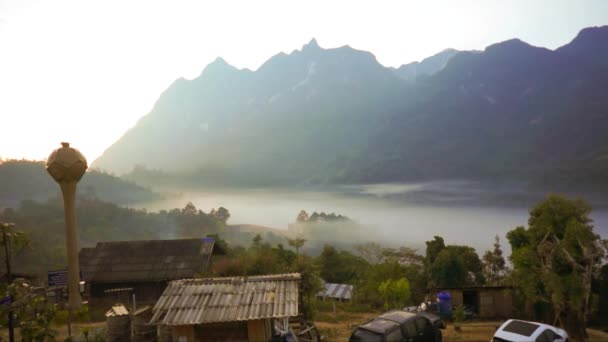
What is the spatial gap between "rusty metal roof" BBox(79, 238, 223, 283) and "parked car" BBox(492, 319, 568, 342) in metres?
19.0

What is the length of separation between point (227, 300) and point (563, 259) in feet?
40.9

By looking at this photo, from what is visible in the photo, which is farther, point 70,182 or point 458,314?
point 458,314

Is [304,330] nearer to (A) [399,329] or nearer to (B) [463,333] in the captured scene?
(A) [399,329]

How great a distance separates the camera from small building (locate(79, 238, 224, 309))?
80.6 ft

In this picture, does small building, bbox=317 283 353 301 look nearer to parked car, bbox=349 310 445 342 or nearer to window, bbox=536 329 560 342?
parked car, bbox=349 310 445 342

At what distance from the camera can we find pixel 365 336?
33.7 feet

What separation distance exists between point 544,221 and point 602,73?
19218 cm

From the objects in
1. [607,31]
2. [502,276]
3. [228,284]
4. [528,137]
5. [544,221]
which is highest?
[607,31]

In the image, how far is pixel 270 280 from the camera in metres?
11.7

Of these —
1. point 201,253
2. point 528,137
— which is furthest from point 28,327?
point 528,137

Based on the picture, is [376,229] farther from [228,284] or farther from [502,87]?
[228,284]

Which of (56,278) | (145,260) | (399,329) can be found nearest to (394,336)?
(399,329)

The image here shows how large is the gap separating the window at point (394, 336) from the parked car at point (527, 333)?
296 centimetres

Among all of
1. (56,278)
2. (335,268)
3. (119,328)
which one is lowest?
(335,268)
